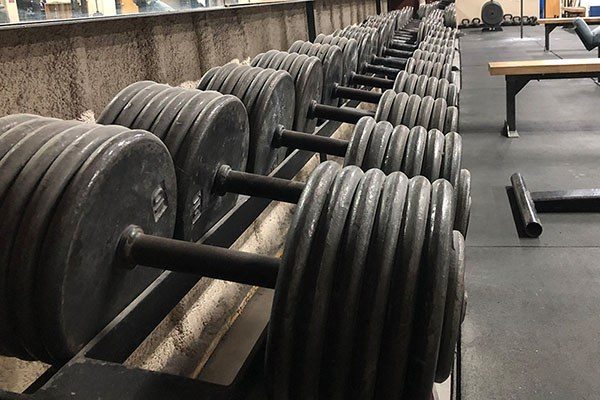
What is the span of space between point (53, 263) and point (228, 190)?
54cm

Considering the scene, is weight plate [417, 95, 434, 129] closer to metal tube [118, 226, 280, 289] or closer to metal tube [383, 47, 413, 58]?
metal tube [118, 226, 280, 289]

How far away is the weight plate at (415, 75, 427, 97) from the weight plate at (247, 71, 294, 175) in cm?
69

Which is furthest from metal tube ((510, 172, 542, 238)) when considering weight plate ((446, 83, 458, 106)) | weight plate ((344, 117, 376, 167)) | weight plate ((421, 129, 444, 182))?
weight plate ((344, 117, 376, 167))

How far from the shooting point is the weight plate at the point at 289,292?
2.40 ft

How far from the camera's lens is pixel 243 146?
53.3 inches

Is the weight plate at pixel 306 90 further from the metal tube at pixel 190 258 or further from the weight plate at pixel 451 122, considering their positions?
the metal tube at pixel 190 258

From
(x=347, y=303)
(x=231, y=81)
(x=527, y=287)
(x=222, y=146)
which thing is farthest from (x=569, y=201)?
(x=347, y=303)

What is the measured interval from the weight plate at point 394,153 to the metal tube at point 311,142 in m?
0.16

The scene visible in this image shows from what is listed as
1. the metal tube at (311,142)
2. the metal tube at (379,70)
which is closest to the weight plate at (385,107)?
the metal tube at (311,142)

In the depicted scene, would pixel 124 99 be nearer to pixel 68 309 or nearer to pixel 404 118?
pixel 68 309

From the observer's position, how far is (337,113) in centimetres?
191

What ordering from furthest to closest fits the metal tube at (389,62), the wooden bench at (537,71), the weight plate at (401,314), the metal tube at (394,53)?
the metal tube at (394,53) → the wooden bench at (537,71) → the metal tube at (389,62) → the weight plate at (401,314)

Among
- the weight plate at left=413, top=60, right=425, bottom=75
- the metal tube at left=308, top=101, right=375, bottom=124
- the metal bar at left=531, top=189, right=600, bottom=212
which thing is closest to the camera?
the metal tube at left=308, top=101, right=375, bottom=124

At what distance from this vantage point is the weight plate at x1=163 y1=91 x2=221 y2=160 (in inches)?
43.2
